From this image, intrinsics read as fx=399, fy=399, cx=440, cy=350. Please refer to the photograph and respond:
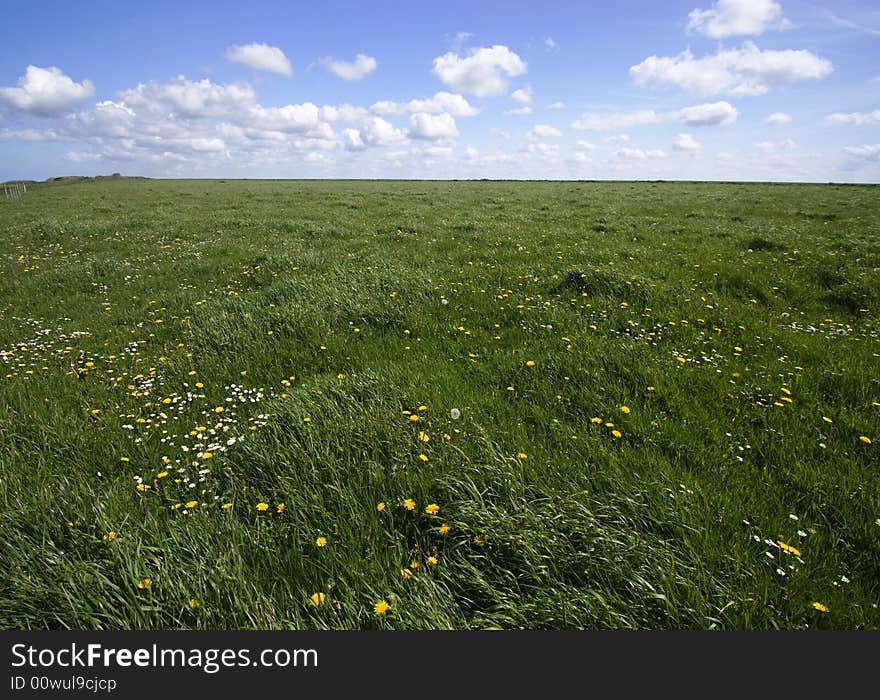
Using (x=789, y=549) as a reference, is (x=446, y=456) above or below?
above

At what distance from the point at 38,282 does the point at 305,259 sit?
611 centimetres

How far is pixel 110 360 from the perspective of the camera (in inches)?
211

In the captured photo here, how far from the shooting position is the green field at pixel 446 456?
85.1 inches

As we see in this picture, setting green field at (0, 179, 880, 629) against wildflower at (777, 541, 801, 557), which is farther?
wildflower at (777, 541, 801, 557)

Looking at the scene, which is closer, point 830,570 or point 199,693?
point 199,693

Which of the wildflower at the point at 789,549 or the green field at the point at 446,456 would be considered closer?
the green field at the point at 446,456

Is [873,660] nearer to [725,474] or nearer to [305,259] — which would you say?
[725,474]

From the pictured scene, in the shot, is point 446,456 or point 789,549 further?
point 446,456

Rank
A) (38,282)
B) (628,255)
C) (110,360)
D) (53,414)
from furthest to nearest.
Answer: (628,255) → (38,282) → (110,360) → (53,414)

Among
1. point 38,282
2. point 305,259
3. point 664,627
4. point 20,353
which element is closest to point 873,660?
point 664,627

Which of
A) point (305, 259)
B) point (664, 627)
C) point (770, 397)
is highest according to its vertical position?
point (305, 259)

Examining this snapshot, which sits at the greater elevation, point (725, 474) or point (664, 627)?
point (725, 474)

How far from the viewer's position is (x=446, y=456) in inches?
124

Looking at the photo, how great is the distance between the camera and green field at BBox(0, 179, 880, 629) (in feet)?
7.09
